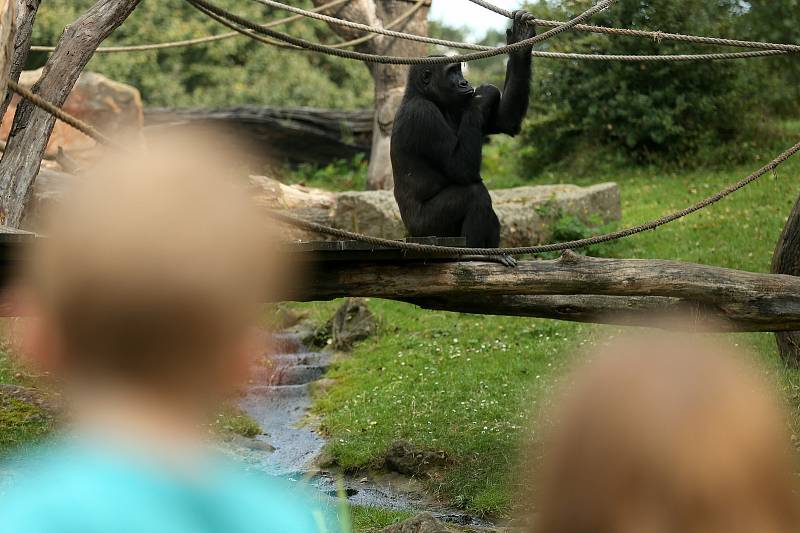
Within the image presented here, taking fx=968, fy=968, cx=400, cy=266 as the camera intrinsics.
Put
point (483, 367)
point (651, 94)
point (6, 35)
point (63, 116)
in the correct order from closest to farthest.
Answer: point (6, 35) < point (63, 116) < point (483, 367) < point (651, 94)

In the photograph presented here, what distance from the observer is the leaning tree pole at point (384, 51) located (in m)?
11.3

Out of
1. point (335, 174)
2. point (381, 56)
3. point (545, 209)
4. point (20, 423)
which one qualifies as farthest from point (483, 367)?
point (335, 174)

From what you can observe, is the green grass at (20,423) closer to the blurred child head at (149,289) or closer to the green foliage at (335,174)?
the blurred child head at (149,289)

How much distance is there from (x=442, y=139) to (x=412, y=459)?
207cm

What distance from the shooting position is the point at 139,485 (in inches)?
54.5

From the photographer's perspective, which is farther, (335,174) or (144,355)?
(335,174)

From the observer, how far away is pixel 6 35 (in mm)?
3320

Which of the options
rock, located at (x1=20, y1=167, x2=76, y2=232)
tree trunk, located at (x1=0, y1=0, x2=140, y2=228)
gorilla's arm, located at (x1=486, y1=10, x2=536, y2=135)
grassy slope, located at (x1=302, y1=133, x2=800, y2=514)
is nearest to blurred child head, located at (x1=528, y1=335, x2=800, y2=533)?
grassy slope, located at (x1=302, y1=133, x2=800, y2=514)

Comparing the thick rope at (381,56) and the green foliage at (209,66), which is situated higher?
the green foliage at (209,66)

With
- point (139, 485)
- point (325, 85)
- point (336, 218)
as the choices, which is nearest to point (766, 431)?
point (139, 485)

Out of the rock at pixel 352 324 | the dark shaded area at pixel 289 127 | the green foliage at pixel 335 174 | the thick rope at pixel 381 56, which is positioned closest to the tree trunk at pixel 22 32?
the thick rope at pixel 381 56

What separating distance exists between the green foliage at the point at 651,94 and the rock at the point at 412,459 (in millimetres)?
7776

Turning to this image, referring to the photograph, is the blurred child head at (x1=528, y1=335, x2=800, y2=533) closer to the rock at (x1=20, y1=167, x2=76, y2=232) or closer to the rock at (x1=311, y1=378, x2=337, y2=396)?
the rock at (x1=311, y1=378, x2=337, y2=396)

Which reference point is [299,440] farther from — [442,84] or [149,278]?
[149,278]
